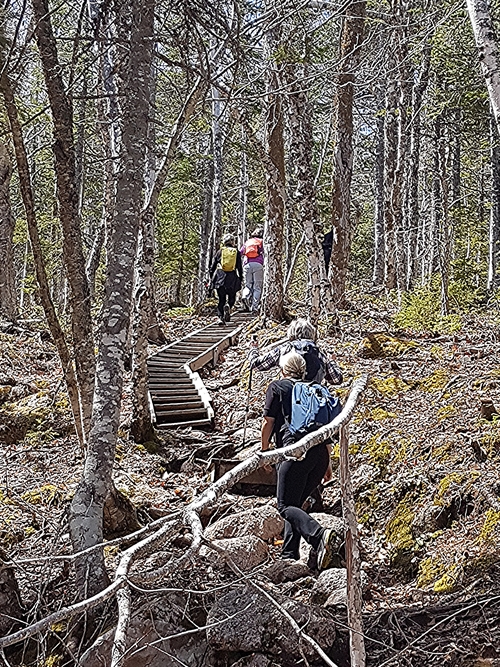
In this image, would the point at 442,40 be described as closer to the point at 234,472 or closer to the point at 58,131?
the point at 58,131

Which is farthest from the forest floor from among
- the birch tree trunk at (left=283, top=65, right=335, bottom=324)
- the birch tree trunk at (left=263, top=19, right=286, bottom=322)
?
the birch tree trunk at (left=263, top=19, right=286, bottom=322)

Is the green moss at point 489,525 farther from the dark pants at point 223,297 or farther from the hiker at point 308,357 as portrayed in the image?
the dark pants at point 223,297

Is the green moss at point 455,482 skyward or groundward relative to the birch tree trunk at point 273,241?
groundward

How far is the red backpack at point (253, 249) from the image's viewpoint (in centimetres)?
1518

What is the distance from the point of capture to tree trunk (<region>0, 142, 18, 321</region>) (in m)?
13.7

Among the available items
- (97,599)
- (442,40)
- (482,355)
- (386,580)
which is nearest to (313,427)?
(386,580)

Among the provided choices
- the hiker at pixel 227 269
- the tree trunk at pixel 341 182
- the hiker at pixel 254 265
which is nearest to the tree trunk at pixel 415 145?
the tree trunk at pixel 341 182

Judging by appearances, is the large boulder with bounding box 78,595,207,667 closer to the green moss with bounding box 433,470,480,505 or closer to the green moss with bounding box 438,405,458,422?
the green moss with bounding box 433,470,480,505

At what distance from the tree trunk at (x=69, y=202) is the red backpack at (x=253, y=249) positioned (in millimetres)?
9423

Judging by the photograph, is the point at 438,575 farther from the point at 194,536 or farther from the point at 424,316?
the point at 424,316

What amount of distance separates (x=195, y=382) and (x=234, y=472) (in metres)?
8.47

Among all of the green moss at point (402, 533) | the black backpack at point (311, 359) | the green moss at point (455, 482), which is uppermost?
the black backpack at point (311, 359)

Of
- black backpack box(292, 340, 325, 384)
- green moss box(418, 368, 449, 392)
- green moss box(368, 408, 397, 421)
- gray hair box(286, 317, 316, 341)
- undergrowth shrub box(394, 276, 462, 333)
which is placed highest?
gray hair box(286, 317, 316, 341)

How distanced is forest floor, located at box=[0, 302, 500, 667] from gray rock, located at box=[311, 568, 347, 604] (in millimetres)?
313
